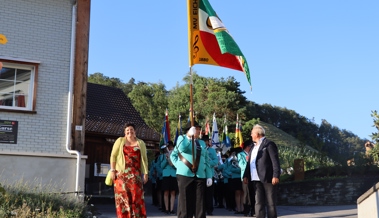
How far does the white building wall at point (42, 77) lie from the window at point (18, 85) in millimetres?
183

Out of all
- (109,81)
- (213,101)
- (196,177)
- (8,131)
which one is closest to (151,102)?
(213,101)

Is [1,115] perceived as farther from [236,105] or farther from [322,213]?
[236,105]

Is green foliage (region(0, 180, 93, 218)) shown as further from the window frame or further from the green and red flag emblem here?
the green and red flag emblem

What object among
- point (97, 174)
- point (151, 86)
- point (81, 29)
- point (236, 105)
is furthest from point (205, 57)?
point (151, 86)

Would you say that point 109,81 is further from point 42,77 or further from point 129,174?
point 129,174

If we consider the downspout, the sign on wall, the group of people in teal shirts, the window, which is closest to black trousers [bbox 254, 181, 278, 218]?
the group of people in teal shirts

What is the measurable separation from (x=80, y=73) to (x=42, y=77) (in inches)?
38.8

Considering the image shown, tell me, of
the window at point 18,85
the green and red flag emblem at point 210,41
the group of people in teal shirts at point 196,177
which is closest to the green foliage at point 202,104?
the group of people in teal shirts at point 196,177

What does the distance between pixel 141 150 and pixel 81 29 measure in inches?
229

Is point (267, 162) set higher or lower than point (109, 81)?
lower

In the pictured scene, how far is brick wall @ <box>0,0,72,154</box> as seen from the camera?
13148 millimetres

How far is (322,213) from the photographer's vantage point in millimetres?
14391

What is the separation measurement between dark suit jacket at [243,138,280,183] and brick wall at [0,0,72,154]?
19.1 feet

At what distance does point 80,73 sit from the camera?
45.4ft
